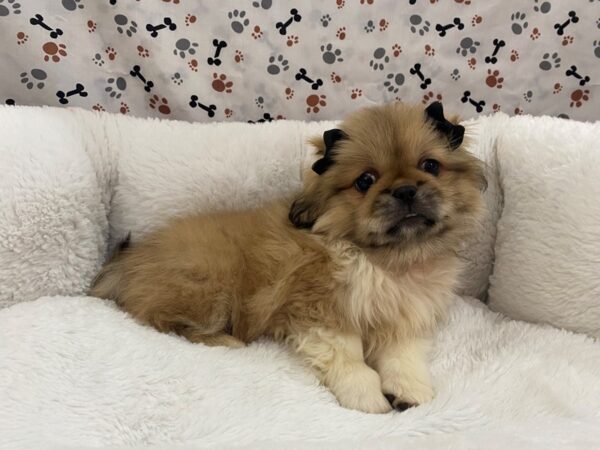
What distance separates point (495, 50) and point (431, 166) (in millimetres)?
974

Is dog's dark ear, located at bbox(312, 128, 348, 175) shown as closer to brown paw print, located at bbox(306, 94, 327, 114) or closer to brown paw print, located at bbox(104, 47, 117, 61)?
brown paw print, located at bbox(306, 94, 327, 114)

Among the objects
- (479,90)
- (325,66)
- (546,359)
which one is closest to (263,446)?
(546,359)

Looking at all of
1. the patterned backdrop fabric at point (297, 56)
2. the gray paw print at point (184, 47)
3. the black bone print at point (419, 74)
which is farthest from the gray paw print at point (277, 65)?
the black bone print at point (419, 74)

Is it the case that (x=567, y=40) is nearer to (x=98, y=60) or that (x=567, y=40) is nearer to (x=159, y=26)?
(x=159, y=26)

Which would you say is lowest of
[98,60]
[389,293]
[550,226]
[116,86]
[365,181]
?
[389,293]

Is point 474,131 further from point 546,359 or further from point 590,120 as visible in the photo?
point 546,359

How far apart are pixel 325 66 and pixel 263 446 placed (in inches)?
67.2

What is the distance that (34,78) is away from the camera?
7.63 feet

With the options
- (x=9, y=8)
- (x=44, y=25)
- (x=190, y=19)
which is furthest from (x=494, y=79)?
(x=9, y=8)

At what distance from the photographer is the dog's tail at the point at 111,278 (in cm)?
201

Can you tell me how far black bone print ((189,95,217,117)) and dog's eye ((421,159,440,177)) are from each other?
113 centimetres

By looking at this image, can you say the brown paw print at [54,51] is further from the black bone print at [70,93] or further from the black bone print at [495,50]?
the black bone print at [495,50]

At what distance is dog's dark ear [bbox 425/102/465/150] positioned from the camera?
1775 mm

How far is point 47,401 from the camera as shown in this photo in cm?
144
